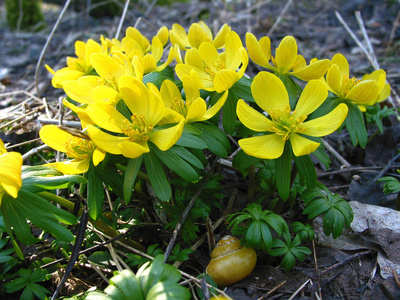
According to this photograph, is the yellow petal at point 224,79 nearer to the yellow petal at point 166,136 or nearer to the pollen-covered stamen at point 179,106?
the pollen-covered stamen at point 179,106

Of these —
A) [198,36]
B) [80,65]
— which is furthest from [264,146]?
[80,65]

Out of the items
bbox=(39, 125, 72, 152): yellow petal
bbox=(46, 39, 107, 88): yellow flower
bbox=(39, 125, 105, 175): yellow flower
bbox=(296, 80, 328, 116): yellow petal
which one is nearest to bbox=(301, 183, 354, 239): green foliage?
bbox=(296, 80, 328, 116): yellow petal

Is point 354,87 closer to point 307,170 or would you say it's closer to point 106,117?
point 307,170

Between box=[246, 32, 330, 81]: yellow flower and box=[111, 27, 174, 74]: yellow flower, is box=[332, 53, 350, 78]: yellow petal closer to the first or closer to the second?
box=[246, 32, 330, 81]: yellow flower

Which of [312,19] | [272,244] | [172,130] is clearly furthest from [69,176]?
[312,19]

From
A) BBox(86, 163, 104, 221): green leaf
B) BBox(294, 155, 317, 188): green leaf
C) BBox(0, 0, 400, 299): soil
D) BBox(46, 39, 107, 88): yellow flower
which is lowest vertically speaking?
BBox(0, 0, 400, 299): soil

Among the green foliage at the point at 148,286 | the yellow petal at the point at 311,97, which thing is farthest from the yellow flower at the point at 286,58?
the green foliage at the point at 148,286

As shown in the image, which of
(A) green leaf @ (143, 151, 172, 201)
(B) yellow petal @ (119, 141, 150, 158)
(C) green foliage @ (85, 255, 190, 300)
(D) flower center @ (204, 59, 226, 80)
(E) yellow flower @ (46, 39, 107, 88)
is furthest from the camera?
(E) yellow flower @ (46, 39, 107, 88)
